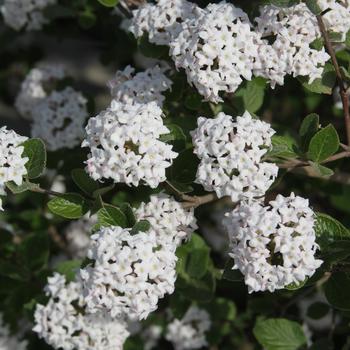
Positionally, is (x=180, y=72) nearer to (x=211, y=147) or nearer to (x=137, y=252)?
(x=211, y=147)

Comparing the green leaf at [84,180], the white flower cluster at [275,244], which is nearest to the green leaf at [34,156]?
the green leaf at [84,180]

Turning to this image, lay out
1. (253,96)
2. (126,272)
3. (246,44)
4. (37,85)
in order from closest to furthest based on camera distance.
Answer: (126,272)
(246,44)
(253,96)
(37,85)

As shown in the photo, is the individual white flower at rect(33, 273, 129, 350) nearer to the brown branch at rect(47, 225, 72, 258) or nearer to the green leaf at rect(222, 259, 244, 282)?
the green leaf at rect(222, 259, 244, 282)

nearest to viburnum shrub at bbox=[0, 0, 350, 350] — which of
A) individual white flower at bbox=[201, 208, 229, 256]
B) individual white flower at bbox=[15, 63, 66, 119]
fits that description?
individual white flower at bbox=[15, 63, 66, 119]

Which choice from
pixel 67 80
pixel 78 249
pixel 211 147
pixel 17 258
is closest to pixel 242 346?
pixel 78 249

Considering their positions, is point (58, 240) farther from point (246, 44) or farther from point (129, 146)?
point (246, 44)

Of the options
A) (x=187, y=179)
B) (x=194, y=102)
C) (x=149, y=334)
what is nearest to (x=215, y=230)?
(x=149, y=334)

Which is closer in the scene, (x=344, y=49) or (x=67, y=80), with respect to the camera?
(x=344, y=49)
